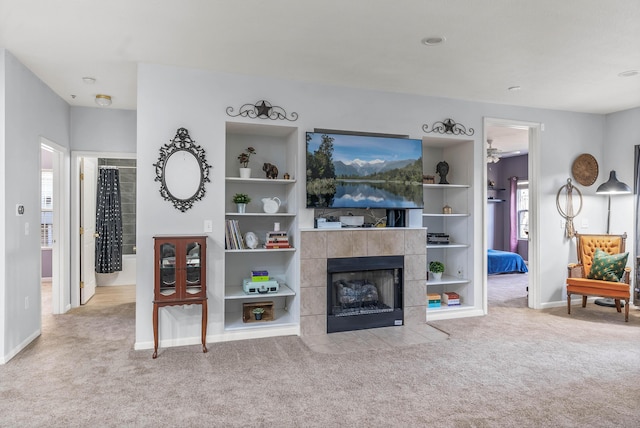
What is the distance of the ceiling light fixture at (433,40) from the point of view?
10.4ft

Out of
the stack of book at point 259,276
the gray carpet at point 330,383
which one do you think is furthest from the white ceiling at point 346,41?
the gray carpet at point 330,383

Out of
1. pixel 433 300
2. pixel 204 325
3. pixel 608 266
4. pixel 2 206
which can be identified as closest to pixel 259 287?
pixel 204 325

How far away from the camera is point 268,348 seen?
373 cm

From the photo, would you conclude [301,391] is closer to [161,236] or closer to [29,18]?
[161,236]

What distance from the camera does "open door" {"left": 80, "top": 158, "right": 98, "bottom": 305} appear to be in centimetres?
541

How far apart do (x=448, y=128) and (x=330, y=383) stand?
126 inches

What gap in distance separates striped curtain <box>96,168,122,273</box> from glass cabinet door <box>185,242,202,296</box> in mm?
3642

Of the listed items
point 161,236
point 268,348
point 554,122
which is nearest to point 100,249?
point 161,236

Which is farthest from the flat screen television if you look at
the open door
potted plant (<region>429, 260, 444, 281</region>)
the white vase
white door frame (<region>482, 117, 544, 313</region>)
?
the open door

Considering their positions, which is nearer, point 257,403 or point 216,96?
point 257,403

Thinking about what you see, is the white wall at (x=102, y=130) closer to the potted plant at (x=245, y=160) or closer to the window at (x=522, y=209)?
the potted plant at (x=245, y=160)

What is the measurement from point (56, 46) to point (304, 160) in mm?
2300

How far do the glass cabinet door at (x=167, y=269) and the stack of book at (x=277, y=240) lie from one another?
0.95 metres

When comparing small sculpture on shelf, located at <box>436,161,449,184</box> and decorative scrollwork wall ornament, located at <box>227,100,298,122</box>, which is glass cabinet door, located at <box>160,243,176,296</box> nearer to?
decorative scrollwork wall ornament, located at <box>227,100,298,122</box>
